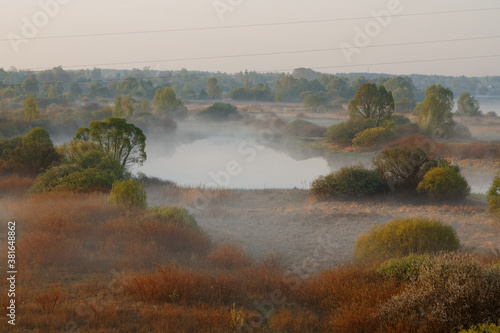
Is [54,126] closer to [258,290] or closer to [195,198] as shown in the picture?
[195,198]

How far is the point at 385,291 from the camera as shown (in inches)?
268

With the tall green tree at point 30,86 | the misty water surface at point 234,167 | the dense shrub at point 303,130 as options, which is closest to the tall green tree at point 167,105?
the misty water surface at point 234,167

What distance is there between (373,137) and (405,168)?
15251 millimetres

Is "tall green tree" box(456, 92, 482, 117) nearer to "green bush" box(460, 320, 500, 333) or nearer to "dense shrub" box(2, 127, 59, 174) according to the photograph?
"dense shrub" box(2, 127, 59, 174)

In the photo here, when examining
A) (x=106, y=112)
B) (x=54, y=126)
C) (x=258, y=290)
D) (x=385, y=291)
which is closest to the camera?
(x=385, y=291)

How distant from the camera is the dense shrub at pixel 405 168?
19.2 m

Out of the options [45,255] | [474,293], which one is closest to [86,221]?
[45,255]

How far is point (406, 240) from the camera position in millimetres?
10289

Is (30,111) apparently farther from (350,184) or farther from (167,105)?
(350,184)

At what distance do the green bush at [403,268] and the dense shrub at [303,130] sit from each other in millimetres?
37593

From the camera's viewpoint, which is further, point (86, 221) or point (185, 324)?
point (86, 221)

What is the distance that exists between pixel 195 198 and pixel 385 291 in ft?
41.3

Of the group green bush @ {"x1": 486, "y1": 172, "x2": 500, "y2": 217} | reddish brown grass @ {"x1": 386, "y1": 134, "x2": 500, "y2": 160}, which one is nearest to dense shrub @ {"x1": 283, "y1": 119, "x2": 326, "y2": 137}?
reddish brown grass @ {"x1": 386, "y1": 134, "x2": 500, "y2": 160}

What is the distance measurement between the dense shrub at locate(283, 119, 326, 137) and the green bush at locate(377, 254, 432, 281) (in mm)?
37593
